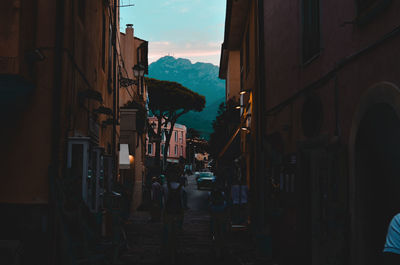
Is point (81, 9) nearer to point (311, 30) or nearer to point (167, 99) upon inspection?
point (311, 30)

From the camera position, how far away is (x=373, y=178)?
22.4 ft

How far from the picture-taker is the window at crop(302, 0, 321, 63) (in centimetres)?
898

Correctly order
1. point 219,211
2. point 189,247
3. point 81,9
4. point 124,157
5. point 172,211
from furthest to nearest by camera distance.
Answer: point 124,157 → point 189,247 → point 81,9 → point 219,211 → point 172,211

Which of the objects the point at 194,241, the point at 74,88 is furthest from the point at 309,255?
the point at 74,88

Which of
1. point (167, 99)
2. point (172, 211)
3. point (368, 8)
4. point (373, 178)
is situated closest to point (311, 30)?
point (368, 8)

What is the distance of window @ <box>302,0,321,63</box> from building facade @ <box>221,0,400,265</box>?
20 millimetres

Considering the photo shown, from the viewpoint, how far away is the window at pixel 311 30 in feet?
29.5

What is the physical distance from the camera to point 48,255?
8266mm

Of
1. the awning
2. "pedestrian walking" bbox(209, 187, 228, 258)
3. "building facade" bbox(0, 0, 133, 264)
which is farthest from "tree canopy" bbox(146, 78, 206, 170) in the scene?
"building facade" bbox(0, 0, 133, 264)

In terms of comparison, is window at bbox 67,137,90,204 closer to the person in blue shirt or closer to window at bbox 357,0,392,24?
window at bbox 357,0,392,24

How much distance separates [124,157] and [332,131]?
15.7 meters

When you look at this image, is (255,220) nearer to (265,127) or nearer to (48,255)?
(265,127)

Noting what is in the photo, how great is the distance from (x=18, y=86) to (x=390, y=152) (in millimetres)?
5902

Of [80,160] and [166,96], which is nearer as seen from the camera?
[80,160]
